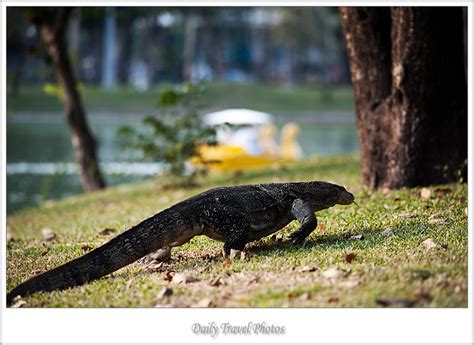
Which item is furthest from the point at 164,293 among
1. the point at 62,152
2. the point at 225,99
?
the point at 225,99

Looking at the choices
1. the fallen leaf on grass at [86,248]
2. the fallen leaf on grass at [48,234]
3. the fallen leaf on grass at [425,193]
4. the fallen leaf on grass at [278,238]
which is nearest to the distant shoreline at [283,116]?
the fallen leaf on grass at [48,234]

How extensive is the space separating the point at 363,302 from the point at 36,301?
2071mm

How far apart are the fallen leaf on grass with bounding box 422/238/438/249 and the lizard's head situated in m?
0.93

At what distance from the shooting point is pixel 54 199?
595 inches

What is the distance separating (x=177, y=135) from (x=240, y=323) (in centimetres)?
808

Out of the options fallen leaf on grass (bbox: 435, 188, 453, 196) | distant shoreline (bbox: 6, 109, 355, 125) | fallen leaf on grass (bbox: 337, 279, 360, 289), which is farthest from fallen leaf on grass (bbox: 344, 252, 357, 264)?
distant shoreline (bbox: 6, 109, 355, 125)

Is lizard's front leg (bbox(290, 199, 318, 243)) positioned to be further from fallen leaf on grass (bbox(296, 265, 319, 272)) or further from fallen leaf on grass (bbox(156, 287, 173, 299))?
fallen leaf on grass (bbox(156, 287, 173, 299))

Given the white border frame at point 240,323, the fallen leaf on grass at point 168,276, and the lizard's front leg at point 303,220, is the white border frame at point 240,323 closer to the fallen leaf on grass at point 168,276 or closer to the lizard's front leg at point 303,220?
the fallen leaf on grass at point 168,276

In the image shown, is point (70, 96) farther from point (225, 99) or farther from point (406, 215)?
point (225, 99)

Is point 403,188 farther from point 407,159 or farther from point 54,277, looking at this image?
point 54,277

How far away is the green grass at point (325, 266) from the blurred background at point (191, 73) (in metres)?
12.6

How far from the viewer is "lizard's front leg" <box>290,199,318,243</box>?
569 centimetres

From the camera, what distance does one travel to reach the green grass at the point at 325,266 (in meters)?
4.66

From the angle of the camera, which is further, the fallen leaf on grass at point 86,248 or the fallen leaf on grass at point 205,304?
the fallen leaf on grass at point 86,248
